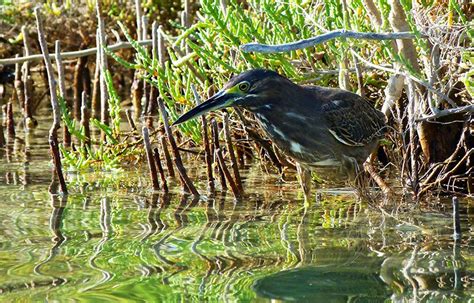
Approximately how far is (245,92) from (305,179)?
3.75 feet

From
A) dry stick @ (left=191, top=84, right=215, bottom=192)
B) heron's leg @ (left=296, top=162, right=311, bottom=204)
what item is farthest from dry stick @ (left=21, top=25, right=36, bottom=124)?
heron's leg @ (left=296, top=162, right=311, bottom=204)

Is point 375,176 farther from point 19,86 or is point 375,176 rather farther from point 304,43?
point 19,86

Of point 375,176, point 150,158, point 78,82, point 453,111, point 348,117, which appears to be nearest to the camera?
point 453,111

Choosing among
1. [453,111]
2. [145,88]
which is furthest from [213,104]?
[145,88]

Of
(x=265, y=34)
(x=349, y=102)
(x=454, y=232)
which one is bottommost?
(x=454, y=232)

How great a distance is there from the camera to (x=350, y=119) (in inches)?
283

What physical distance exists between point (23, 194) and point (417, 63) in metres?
3.19

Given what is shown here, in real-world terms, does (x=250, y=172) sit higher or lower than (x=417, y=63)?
lower

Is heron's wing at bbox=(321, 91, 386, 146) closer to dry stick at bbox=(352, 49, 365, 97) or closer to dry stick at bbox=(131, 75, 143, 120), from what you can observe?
dry stick at bbox=(352, 49, 365, 97)

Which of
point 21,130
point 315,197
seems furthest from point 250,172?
point 21,130

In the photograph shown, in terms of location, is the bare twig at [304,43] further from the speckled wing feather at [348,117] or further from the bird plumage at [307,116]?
the speckled wing feather at [348,117]

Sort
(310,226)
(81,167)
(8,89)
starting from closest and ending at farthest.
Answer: (310,226)
(81,167)
(8,89)

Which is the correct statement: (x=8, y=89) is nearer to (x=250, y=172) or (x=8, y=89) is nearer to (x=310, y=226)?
(x=250, y=172)

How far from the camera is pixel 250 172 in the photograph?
8.80 metres
